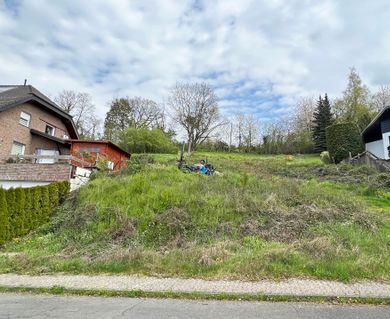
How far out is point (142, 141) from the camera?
37250 mm

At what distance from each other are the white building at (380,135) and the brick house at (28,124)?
26.7 metres

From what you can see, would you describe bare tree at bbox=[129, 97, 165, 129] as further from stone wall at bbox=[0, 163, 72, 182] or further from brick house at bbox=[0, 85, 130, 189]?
stone wall at bbox=[0, 163, 72, 182]

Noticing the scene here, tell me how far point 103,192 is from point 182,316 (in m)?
8.20

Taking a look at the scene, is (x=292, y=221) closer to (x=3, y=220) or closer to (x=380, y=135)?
(x=3, y=220)

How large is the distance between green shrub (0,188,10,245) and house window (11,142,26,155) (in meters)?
12.2

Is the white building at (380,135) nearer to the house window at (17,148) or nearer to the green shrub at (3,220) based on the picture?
the green shrub at (3,220)

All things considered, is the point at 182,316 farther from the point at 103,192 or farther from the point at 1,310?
the point at 103,192

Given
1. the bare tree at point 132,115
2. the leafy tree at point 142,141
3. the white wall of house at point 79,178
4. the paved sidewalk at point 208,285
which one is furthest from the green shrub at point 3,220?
the bare tree at point 132,115

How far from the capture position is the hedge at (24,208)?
9061mm

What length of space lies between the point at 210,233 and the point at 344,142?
19.8m

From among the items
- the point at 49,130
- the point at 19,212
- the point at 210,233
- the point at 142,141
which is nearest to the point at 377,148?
the point at 210,233

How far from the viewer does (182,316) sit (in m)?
4.38

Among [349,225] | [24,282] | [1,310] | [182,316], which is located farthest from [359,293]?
[24,282]

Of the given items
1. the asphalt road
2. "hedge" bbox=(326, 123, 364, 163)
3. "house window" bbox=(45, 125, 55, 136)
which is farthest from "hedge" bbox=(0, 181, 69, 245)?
"hedge" bbox=(326, 123, 364, 163)
